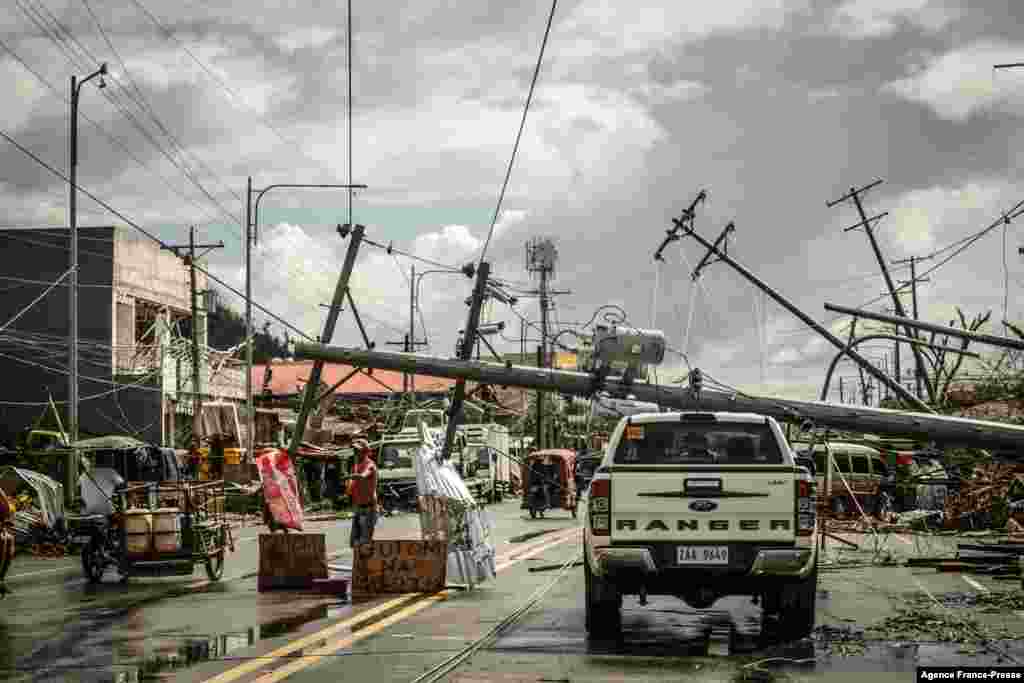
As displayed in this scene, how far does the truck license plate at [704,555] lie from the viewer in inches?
524

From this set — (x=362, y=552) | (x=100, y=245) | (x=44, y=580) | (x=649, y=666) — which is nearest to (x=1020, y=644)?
(x=649, y=666)

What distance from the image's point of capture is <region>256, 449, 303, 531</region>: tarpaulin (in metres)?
19.2

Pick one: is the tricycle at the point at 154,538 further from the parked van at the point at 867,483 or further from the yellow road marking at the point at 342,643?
the parked van at the point at 867,483

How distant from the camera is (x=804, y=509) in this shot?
1338 cm

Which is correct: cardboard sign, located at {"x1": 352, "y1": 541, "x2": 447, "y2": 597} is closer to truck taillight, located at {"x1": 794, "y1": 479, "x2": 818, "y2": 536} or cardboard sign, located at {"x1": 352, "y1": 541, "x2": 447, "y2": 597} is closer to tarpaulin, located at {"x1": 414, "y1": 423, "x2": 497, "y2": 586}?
tarpaulin, located at {"x1": 414, "y1": 423, "x2": 497, "y2": 586}

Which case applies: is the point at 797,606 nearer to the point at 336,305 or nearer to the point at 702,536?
the point at 702,536

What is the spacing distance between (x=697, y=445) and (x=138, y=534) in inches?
355

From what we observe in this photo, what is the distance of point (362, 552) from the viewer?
1819 cm

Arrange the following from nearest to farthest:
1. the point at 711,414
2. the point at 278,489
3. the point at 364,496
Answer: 1. the point at 711,414
2. the point at 278,489
3. the point at 364,496

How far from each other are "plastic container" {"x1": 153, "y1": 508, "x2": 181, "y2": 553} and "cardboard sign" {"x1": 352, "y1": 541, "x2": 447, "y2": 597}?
12.5ft

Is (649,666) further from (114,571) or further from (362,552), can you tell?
(114,571)

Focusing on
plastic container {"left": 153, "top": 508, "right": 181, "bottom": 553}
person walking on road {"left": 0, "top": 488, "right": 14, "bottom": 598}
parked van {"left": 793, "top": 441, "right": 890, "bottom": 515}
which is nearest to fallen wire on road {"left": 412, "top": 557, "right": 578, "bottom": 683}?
plastic container {"left": 153, "top": 508, "right": 181, "bottom": 553}

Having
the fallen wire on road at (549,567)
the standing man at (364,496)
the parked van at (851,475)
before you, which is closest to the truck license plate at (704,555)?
the fallen wire on road at (549,567)

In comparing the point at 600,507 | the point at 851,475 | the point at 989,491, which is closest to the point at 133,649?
the point at 600,507
